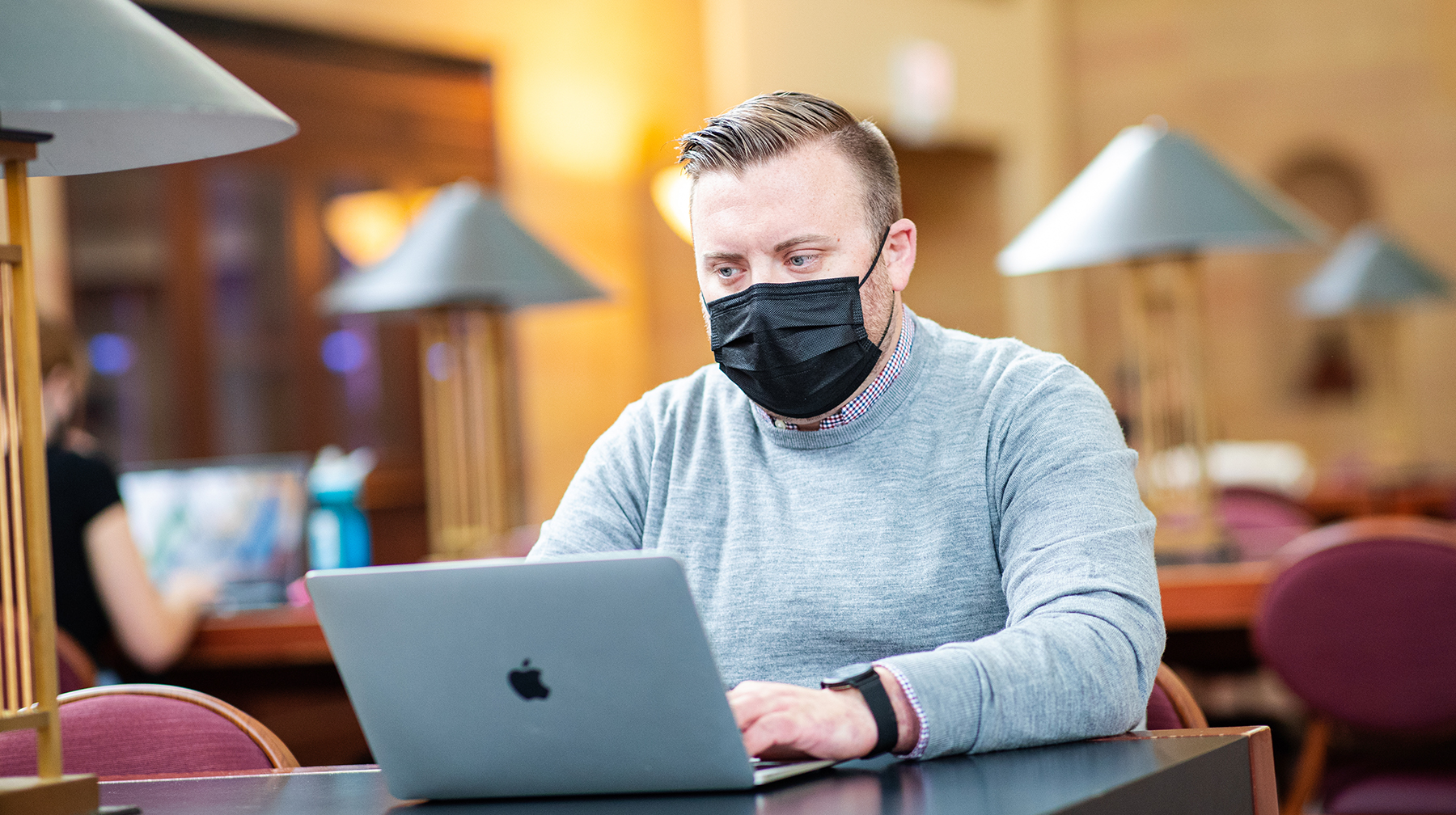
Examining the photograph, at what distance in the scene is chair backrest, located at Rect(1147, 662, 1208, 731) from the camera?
1417mm

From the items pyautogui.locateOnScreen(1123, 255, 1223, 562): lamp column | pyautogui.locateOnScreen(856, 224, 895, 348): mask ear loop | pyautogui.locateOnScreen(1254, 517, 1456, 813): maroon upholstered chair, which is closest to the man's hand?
pyautogui.locateOnScreen(856, 224, 895, 348): mask ear loop

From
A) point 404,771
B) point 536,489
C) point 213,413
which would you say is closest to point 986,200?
point 536,489

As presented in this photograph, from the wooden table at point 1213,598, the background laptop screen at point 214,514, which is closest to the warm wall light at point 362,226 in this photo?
the background laptop screen at point 214,514

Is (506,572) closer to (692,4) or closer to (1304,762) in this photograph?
(1304,762)

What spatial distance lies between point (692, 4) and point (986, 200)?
250 cm

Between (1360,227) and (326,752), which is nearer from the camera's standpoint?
(326,752)

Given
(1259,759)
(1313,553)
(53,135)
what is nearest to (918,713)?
(1259,759)

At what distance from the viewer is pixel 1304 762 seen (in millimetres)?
2516

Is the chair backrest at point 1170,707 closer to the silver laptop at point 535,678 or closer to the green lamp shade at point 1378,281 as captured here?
the silver laptop at point 535,678

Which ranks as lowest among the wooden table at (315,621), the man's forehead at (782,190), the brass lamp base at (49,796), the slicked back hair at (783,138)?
the wooden table at (315,621)

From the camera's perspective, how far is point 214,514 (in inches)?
125

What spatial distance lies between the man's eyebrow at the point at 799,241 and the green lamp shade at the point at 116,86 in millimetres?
475

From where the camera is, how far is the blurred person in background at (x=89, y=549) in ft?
8.95

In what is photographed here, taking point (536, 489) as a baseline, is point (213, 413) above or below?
above
